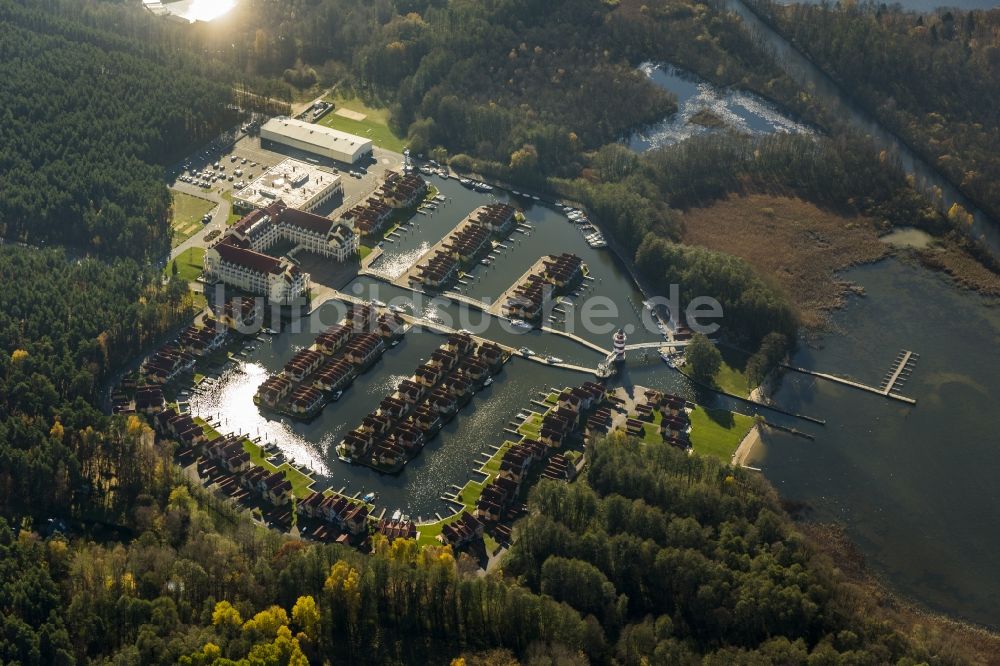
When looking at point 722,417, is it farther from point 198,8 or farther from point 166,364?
point 198,8

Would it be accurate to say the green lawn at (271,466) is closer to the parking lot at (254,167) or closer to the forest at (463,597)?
the forest at (463,597)

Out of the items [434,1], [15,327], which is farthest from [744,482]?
[434,1]

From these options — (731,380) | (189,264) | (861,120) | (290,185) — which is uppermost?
(861,120)

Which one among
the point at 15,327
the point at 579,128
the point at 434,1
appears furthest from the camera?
the point at 434,1

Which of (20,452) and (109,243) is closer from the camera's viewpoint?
(20,452)

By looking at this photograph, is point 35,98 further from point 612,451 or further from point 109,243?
point 612,451

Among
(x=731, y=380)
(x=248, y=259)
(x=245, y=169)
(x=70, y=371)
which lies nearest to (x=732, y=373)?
(x=731, y=380)
